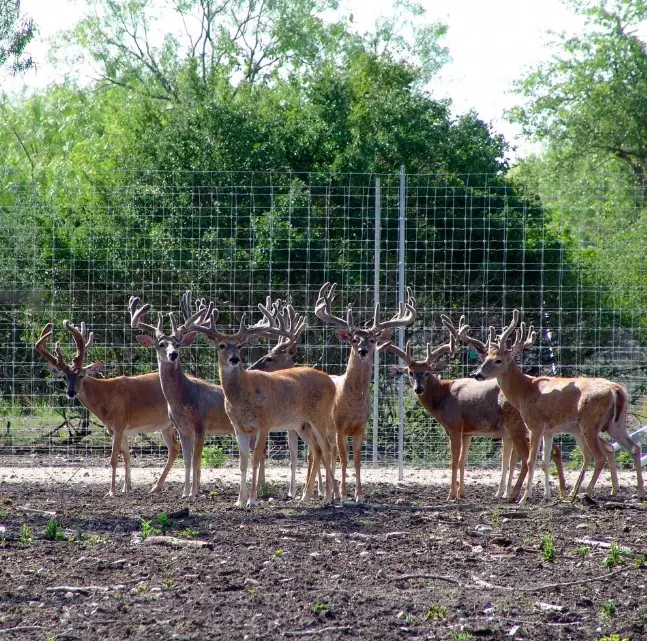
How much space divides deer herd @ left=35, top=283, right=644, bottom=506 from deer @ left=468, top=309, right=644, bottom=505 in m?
0.01

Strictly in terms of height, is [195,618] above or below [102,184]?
below

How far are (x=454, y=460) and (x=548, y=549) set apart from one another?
400 cm

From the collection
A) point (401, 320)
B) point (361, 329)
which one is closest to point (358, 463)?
point (361, 329)

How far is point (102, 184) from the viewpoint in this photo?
53.9 feet

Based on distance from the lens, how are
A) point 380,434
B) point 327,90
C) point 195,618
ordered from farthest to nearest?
point 327,90 → point 380,434 → point 195,618

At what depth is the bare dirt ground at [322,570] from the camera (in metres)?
A: 5.75

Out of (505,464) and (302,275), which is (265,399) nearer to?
(505,464)

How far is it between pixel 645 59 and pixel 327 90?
Result: 9.34m

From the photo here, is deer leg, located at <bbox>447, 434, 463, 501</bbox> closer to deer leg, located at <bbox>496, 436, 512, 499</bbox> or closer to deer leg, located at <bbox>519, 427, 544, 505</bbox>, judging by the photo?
deer leg, located at <bbox>496, 436, 512, 499</bbox>

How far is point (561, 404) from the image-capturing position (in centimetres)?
1162

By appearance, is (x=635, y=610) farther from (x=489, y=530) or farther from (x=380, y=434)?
(x=380, y=434)

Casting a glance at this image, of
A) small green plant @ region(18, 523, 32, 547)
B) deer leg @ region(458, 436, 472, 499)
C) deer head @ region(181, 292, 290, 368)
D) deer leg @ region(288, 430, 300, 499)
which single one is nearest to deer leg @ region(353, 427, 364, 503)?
deer leg @ region(288, 430, 300, 499)

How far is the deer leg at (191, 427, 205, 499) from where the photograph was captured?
37.9 feet

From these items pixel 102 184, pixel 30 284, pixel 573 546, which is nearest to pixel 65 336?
pixel 30 284
